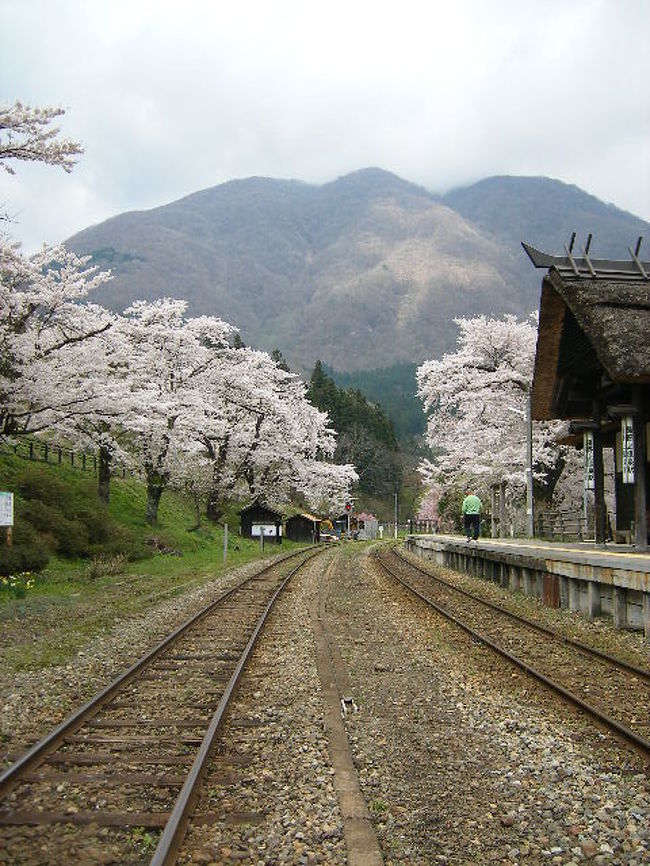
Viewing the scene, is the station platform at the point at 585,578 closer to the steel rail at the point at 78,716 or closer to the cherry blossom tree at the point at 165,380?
the steel rail at the point at 78,716

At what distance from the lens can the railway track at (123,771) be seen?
4.08 m

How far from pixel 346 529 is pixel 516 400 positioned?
1762 inches

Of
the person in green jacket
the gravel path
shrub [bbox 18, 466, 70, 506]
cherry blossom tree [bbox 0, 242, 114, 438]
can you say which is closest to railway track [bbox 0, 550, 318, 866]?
the gravel path

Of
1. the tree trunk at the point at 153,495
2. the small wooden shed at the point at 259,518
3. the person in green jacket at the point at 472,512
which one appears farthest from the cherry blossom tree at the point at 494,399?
the small wooden shed at the point at 259,518

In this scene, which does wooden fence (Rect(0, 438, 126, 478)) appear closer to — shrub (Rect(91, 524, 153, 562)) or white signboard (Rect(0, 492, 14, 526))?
shrub (Rect(91, 524, 153, 562))

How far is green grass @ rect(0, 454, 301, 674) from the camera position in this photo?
10.6 meters

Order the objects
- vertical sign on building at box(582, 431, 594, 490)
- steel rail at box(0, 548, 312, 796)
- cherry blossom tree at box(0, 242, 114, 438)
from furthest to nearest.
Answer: vertical sign on building at box(582, 431, 594, 490), cherry blossom tree at box(0, 242, 114, 438), steel rail at box(0, 548, 312, 796)

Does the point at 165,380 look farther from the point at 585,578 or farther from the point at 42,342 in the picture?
the point at 585,578

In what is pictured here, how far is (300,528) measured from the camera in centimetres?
5478

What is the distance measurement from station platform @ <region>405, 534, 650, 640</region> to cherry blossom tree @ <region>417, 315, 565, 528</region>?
10445 mm

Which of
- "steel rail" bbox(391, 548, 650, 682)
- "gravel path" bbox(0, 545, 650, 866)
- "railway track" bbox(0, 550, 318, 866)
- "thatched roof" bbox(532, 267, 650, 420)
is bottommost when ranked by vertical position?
"gravel path" bbox(0, 545, 650, 866)

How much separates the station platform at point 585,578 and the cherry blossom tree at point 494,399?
34.3ft

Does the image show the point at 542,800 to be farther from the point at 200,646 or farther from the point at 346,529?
the point at 346,529

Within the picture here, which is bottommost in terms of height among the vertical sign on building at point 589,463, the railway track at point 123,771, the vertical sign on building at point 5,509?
the railway track at point 123,771
